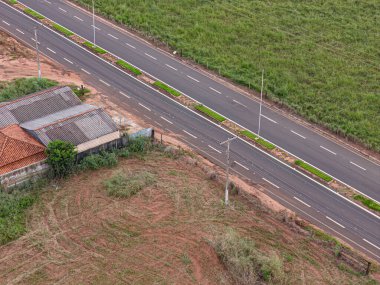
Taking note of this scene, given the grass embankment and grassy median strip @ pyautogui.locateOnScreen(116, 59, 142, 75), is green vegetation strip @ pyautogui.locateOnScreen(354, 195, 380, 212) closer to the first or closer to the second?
grassy median strip @ pyautogui.locateOnScreen(116, 59, 142, 75)

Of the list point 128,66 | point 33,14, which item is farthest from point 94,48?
point 33,14

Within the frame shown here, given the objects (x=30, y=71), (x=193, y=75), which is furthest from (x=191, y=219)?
(x=30, y=71)

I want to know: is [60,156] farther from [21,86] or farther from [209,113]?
[209,113]

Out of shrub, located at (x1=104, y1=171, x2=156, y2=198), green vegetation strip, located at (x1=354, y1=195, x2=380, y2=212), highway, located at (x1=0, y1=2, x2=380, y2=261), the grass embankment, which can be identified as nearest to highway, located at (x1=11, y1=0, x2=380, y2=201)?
green vegetation strip, located at (x1=354, y1=195, x2=380, y2=212)

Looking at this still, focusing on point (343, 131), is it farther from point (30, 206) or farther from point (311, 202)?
point (30, 206)

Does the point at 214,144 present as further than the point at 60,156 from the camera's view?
Yes

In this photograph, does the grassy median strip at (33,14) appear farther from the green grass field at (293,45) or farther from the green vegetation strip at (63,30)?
the green grass field at (293,45)

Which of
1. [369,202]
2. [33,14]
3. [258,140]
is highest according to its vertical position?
[33,14]

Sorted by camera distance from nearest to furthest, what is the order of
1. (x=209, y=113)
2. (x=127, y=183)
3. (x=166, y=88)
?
1. (x=127, y=183)
2. (x=209, y=113)
3. (x=166, y=88)
